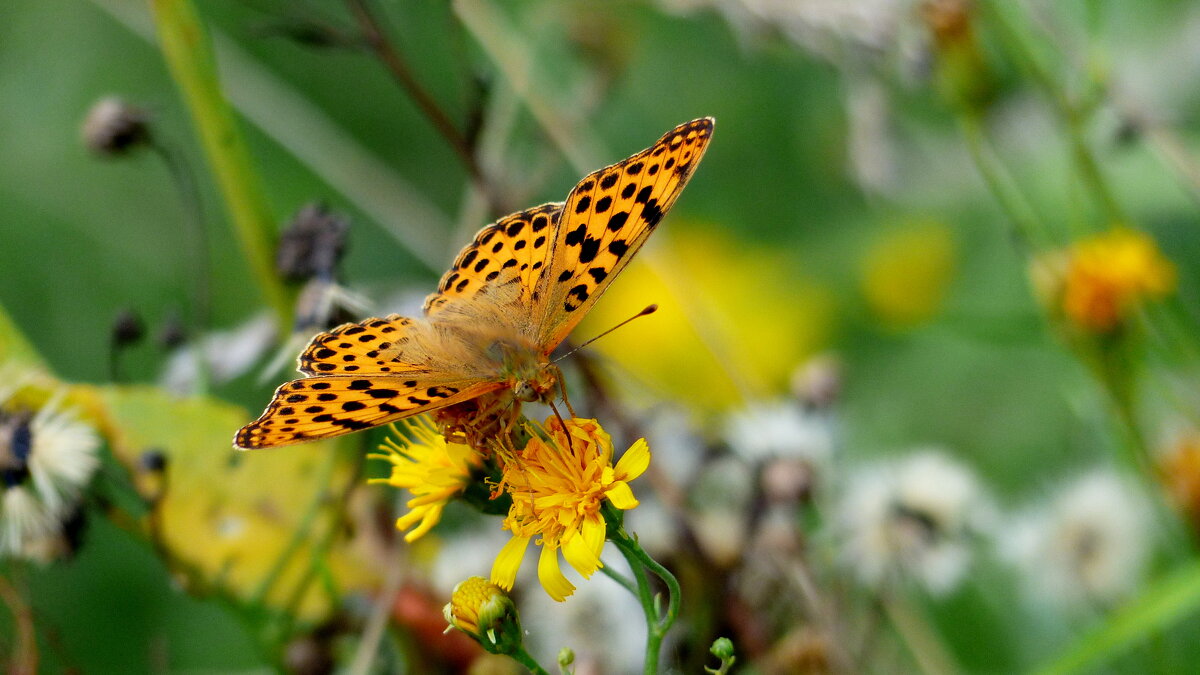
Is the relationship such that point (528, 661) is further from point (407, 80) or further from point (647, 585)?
point (407, 80)

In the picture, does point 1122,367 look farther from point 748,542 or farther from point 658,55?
point 658,55

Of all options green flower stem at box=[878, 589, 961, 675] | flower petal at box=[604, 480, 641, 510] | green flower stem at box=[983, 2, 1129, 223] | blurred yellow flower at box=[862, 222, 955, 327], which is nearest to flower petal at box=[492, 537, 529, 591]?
flower petal at box=[604, 480, 641, 510]

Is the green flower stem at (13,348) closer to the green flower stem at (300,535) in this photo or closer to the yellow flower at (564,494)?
the green flower stem at (300,535)

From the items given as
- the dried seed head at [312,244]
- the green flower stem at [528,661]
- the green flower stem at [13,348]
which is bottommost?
the green flower stem at [528,661]

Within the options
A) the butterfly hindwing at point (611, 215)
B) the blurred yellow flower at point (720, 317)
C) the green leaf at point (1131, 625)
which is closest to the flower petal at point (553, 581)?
the butterfly hindwing at point (611, 215)

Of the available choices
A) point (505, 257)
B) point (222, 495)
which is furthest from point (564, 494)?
point (222, 495)

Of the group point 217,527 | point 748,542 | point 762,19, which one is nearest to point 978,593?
point 748,542

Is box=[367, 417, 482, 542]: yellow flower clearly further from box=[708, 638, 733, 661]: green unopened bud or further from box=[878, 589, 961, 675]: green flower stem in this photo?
box=[878, 589, 961, 675]: green flower stem
